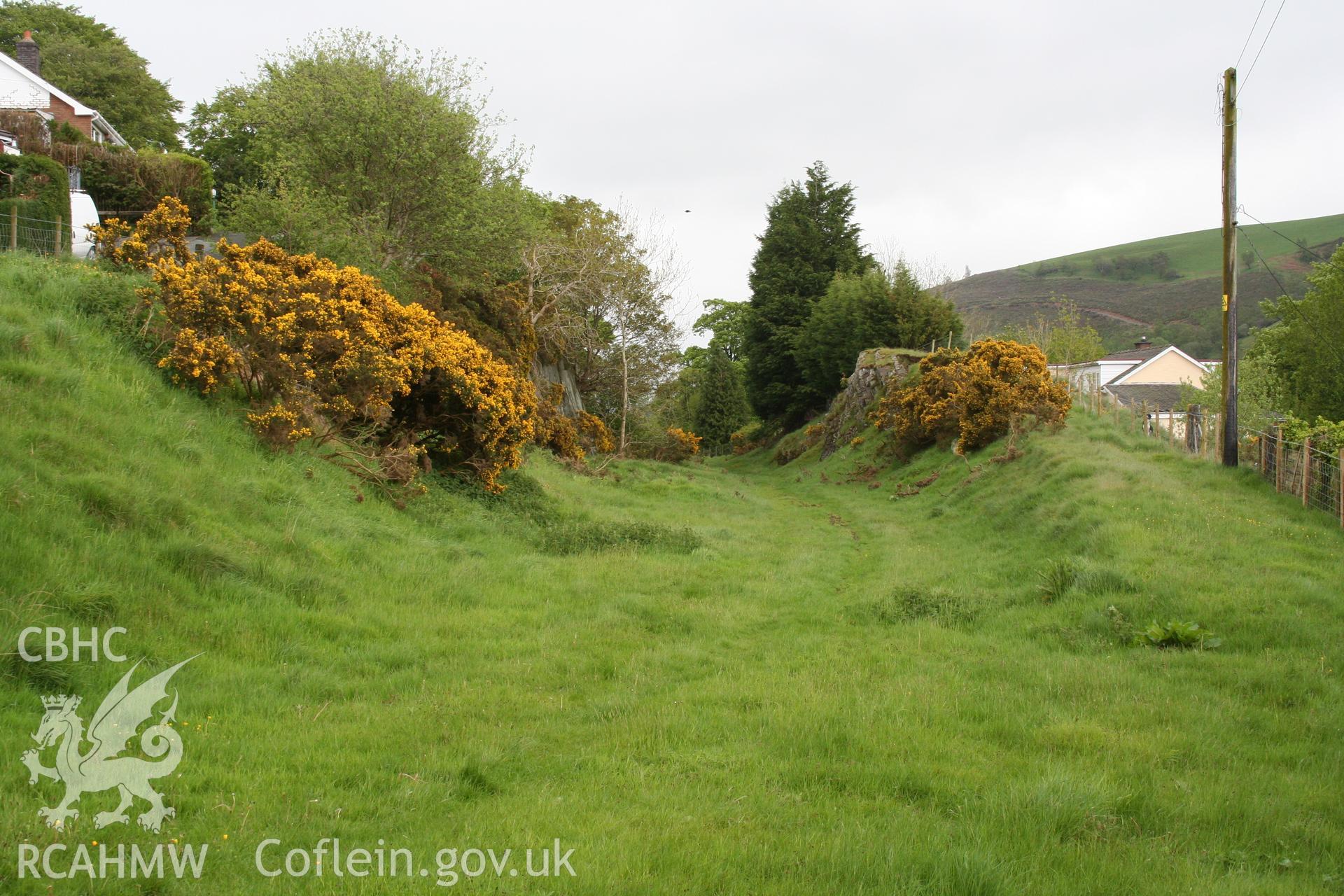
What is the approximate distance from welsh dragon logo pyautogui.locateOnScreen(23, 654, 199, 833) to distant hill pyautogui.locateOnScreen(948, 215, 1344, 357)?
93132 mm

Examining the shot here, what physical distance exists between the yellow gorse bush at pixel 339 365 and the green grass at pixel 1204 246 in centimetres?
13660

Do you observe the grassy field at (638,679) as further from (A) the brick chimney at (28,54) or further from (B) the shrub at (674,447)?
(A) the brick chimney at (28,54)

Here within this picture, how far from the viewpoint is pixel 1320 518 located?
1313 centimetres

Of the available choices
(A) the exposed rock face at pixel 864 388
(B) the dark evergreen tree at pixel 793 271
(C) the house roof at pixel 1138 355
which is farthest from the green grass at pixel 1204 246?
(A) the exposed rock face at pixel 864 388

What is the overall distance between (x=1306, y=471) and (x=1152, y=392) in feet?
175

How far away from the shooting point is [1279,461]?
14.9 meters

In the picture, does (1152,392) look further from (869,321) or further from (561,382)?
(561,382)

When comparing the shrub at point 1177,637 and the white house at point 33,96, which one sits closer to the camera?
the shrub at point 1177,637

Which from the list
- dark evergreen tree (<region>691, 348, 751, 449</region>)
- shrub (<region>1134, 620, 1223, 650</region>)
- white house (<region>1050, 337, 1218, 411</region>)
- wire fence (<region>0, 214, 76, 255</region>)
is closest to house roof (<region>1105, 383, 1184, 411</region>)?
white house (<region>1050, 337, 1218, 411</region>)

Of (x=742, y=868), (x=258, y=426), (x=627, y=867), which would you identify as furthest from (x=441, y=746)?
(x=258, y=426)

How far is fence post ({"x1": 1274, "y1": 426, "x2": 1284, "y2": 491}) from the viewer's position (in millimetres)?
14875

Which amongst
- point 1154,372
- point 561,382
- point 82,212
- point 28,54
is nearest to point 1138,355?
point 1154,372

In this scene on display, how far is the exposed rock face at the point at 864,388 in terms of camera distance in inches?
1467

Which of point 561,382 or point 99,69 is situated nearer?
point 561,382
